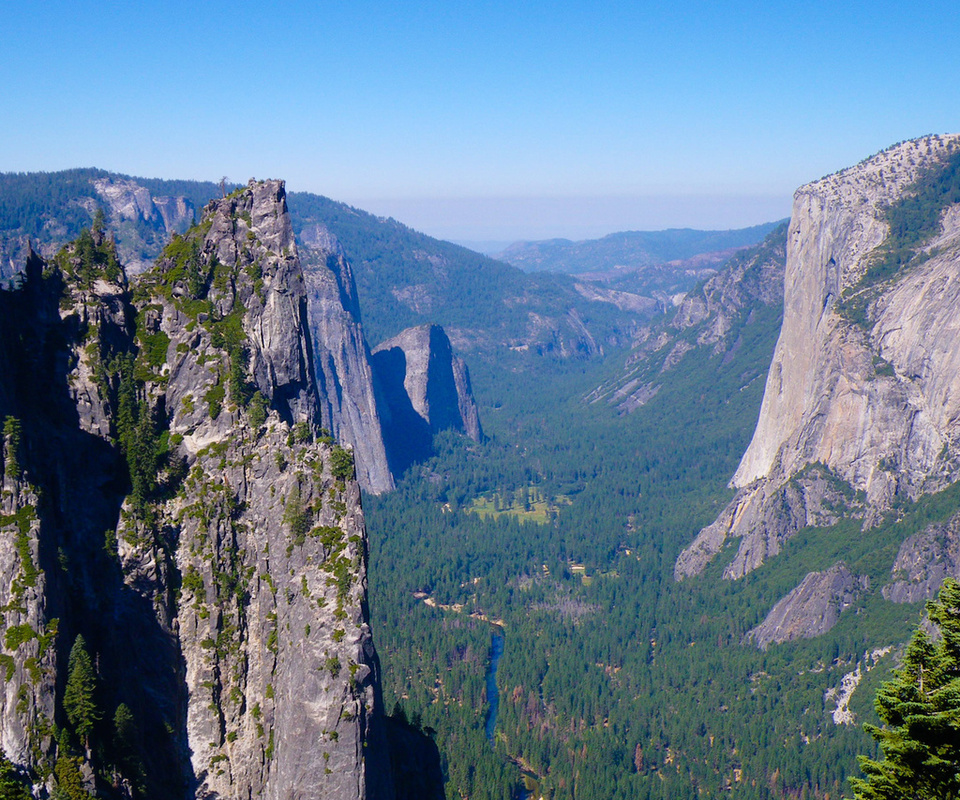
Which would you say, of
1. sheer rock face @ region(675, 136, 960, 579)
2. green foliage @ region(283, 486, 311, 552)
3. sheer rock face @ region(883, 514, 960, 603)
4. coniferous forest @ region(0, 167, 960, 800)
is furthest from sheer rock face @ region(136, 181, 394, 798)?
sheer rock face @ region(675, 136, 960, 579)

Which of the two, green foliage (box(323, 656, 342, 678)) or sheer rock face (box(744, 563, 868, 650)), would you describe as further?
sheer rock face (box(744, 563, 868, 650))

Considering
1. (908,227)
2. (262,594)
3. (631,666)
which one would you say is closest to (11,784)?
(262,594)

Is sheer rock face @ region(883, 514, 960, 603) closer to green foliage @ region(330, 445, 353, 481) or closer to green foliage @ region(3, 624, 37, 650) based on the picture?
green foliage @ region(330, 445, 353, 481)

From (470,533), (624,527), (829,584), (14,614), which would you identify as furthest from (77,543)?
(624,527)

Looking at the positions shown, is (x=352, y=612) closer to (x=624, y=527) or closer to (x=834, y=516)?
(x=834, y=516)

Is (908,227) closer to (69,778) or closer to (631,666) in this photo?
(631,666)

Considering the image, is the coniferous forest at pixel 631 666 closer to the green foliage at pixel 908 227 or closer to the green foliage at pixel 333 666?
the green foliage at pixel 908 227
